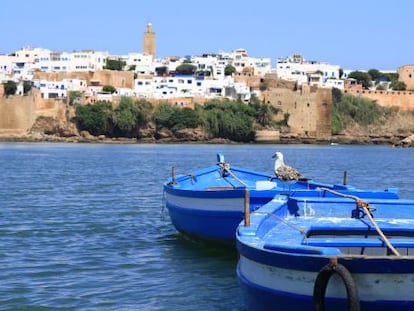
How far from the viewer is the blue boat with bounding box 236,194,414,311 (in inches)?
287

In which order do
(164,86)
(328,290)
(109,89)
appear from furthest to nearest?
(164,86) → (109,89) → (328,290)

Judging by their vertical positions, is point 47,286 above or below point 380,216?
below

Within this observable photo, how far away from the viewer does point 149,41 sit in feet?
440

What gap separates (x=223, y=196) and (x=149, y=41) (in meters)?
123

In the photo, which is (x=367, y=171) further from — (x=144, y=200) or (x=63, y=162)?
(x=144, y=200)

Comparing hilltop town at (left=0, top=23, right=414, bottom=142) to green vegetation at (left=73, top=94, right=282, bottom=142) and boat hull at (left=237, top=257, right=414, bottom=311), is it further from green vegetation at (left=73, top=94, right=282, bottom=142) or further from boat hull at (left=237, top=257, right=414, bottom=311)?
boat hull at (left=237, top=257, right=414, bottom=311)

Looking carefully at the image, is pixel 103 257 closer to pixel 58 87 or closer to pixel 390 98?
pixel 58 87

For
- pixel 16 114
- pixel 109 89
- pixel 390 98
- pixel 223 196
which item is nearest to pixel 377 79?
pixel 390 98

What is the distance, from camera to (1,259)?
13.6 m

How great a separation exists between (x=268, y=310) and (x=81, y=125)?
77410mm

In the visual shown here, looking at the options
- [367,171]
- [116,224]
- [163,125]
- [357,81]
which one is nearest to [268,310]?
[116,224]

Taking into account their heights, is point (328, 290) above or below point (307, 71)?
below

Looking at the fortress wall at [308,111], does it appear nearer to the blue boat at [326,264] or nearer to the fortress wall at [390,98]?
the fortress wall at [390,98]

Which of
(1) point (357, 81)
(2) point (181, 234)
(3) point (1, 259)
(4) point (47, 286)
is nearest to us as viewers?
(4) point (47, 286)
